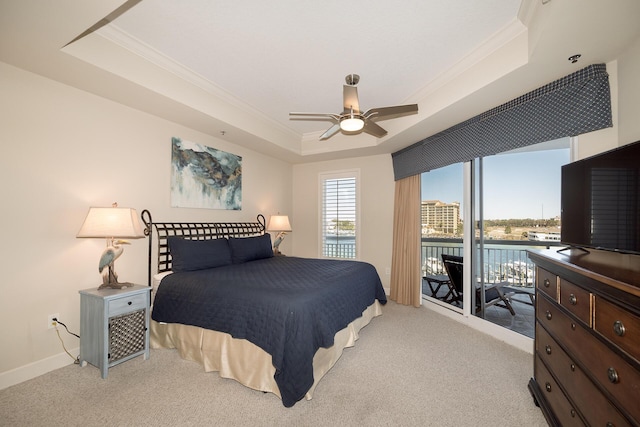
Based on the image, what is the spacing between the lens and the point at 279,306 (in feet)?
6.75

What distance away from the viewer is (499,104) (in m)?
2.93

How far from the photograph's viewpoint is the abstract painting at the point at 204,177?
356 centimetres

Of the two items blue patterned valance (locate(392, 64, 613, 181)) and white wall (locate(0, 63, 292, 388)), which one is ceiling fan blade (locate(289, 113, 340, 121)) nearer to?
blue patterned valance (locate(392, 64, 613, 181))

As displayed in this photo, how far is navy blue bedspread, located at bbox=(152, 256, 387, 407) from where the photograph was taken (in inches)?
77.0

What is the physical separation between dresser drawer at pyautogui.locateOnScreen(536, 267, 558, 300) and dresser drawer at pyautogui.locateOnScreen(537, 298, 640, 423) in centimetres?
8

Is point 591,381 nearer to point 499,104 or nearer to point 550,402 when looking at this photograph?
point 550,402

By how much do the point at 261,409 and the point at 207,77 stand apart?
10.7 feet

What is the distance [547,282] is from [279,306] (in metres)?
1.85

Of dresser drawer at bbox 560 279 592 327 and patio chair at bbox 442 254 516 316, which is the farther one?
patio chair at bbox 442 254 516 316

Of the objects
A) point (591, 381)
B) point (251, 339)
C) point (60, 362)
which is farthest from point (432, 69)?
point (60, 362)

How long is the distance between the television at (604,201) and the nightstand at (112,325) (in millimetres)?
3565

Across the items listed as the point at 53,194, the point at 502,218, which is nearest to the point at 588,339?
the point at 502,218

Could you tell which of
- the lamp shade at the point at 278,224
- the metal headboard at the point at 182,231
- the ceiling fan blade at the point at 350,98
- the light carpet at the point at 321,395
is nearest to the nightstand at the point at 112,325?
the light carpet at the point at 321,395

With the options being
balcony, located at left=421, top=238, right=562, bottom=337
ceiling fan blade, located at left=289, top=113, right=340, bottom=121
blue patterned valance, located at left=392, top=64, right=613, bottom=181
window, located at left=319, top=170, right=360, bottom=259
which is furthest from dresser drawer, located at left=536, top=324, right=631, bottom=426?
window, located at left=319, top=170, right=360, bottom=259
